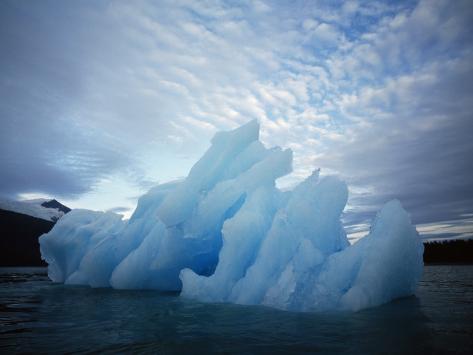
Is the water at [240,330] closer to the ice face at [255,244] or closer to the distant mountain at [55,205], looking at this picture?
the ice face at [255,244]

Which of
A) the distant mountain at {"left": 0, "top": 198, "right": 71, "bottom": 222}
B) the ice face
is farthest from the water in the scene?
the distant mountain at {"left": 0, "top": 198, "right": 71, "bottom": 222}

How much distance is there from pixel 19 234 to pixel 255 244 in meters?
93.8

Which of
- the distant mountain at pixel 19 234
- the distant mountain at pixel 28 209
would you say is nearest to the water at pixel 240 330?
the distant mountain at pixel 19 234

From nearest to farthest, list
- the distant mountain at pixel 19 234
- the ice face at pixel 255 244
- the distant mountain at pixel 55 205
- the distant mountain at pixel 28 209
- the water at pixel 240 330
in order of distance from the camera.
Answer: the water at pixel 240 330
the ice face at pixel 255 244
the distant mountain at pixel 19 234
the distant mountain at pixel 28 209
the distant mountain at pixel 55 205

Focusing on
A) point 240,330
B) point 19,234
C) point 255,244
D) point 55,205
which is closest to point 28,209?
point 19,234

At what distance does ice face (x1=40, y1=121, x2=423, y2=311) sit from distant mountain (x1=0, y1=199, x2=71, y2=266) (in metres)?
77.3

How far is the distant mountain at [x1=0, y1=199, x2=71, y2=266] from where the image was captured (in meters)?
75.1

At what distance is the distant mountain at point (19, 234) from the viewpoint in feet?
246

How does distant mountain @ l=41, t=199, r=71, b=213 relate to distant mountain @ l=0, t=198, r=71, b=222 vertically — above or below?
above

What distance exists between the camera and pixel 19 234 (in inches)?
3174

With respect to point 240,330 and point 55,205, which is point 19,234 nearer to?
point 55,205

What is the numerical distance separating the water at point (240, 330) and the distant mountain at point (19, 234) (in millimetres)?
86117

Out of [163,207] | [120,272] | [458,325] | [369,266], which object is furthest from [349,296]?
[120,272]

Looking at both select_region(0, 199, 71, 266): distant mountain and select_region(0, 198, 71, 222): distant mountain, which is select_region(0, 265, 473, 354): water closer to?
select_region(0, 199, 71, 266): distant mountain
